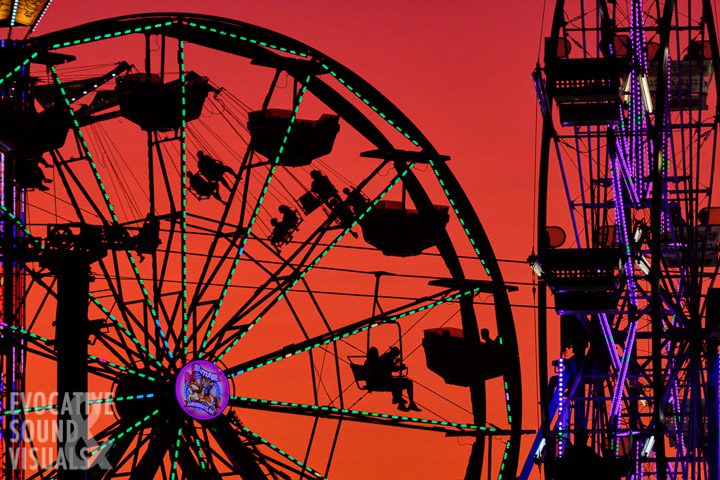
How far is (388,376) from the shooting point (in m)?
34.7

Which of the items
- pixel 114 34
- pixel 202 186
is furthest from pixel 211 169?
pixel 114 34

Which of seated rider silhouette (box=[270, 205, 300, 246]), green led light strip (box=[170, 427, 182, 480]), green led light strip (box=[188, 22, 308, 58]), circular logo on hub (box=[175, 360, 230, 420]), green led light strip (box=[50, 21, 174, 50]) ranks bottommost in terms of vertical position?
green led light strip (box=[170, 427, 182, 480])

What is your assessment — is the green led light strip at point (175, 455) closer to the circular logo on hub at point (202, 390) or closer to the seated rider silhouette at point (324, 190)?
the circular logo on hub at point (202, 390)

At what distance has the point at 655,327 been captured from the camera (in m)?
33.9

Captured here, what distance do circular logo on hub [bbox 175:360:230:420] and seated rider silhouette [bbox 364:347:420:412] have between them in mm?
3961

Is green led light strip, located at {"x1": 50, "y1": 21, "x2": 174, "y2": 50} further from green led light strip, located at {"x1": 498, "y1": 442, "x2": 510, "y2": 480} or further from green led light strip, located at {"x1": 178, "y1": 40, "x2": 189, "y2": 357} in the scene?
green led light strip, located at {"x1": 498, "y1": 442, "x2": 510, "y2": 480}

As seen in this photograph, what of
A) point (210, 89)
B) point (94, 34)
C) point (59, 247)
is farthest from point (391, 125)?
point (59, 247)

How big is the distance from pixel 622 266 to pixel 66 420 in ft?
41.7

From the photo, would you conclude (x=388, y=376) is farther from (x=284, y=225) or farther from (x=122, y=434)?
(x=122, y=434)

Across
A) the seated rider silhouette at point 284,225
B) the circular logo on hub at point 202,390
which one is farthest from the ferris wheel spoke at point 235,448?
the seated rider silhouette at point 284,225

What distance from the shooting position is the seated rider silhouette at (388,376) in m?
34.6

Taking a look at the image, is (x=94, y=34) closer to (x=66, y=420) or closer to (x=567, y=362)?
(x=66, y=420)

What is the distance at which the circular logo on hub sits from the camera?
30.5 metres

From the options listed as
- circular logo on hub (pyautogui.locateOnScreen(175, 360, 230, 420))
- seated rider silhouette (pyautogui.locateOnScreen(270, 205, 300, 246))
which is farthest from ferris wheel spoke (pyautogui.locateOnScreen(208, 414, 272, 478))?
seated rider silhouette (pyautogui.locateOnScreen(270, 205, 300, 246))
